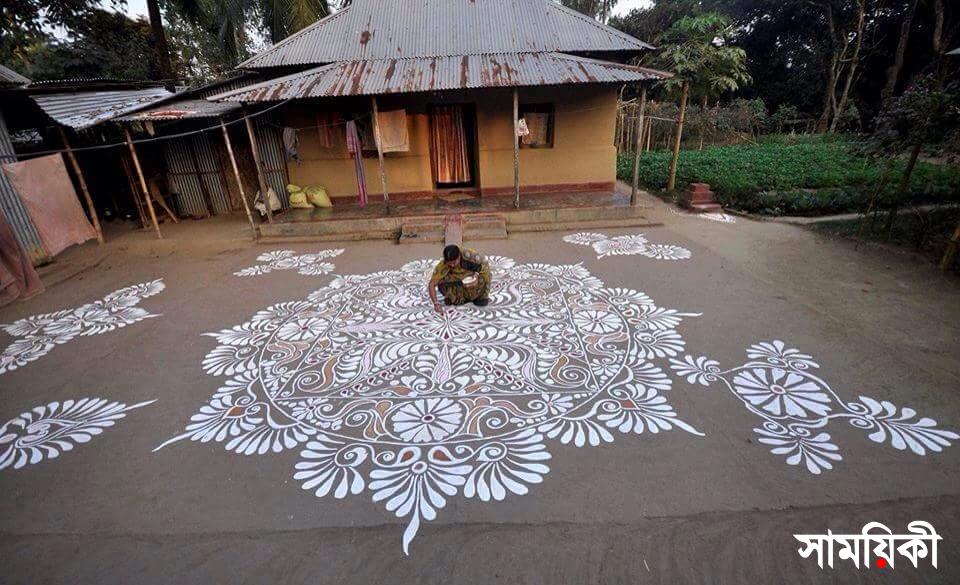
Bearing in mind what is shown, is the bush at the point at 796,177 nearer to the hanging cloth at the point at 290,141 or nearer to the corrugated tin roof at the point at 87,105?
the hanging cloth at the point at 290,141

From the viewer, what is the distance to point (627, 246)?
8109mm

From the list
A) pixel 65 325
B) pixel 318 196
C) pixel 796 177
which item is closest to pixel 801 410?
pixel 65 325

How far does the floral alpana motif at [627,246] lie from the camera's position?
25.0 ft

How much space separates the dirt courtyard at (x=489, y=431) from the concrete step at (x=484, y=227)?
2.52m

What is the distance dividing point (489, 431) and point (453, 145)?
9132 millimetres

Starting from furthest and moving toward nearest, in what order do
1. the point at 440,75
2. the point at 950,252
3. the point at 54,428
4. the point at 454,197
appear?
1. the point at 454,197
2. the point at 440,75
3. the point at 950,252
4. the point at 54,428

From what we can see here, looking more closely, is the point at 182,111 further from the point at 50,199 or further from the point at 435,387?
the point at 435,387

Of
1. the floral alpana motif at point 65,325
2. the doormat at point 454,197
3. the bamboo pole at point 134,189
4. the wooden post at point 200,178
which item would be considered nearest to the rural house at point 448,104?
the doormat at point 454,197

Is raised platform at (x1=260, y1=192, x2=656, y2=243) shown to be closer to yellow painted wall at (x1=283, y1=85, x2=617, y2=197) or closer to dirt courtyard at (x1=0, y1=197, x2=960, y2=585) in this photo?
yellow painted wall at (x1=283, y1=85, x2=617, y2=197)

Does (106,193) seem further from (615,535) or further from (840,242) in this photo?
(840,242)

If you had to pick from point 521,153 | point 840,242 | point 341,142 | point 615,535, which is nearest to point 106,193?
point 341,142

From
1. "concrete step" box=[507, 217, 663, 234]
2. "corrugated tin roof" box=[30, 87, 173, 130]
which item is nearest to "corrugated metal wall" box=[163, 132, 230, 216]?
"corrugated tin roof" box=[30, 87, 173, 130]

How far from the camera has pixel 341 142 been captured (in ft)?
35.0

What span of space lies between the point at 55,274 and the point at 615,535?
1052 centimetres
